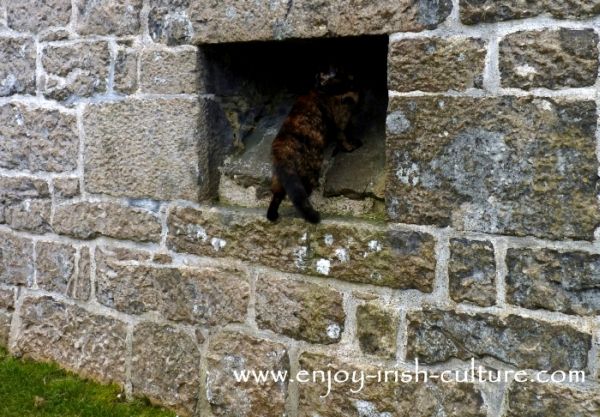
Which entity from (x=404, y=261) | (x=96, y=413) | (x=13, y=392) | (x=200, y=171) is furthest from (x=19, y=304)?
(x=404, y=261)

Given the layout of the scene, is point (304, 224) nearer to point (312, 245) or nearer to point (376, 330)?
point (312, 245)

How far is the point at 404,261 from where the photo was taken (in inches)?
99.7

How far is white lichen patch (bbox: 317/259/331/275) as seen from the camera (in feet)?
8.86

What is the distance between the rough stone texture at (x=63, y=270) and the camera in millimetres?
3393

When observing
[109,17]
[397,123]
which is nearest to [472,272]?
[397,123]

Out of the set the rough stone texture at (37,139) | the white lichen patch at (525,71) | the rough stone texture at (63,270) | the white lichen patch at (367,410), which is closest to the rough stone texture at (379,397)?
the white lichen patch at (367,410)

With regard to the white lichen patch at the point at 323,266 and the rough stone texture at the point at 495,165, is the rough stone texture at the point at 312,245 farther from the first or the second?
the rough stone texture at the point at 495,165

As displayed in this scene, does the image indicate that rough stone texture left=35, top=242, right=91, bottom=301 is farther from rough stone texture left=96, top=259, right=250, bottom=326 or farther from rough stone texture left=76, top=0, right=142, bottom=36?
rough stone texture left=76, top=0, right=142, bottom=36

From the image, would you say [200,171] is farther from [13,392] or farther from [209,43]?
[13,392]

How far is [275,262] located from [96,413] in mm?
1265

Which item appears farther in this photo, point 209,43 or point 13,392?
point 13,392

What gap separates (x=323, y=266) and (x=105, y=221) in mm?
1301

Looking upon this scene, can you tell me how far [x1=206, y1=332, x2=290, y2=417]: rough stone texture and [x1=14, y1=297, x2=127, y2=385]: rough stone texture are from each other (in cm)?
59

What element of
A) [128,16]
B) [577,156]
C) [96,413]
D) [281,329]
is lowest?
[96,413]
